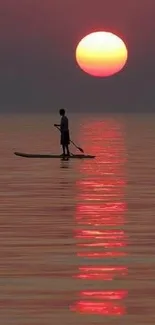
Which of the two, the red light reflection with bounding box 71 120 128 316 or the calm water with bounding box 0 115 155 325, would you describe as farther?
the red light reflection with bounding box 71 120 128 316

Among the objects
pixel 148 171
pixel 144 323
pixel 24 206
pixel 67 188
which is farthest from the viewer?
pixel 148 171

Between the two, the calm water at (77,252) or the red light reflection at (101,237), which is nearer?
the calm water at (77,252)

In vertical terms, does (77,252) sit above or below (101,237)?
below

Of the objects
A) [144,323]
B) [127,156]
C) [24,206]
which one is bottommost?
[144,323]

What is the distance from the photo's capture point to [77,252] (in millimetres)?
16734

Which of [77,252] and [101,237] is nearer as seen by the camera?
[77,252]

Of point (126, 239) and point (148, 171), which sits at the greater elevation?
point (148, 171)

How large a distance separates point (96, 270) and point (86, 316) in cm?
313

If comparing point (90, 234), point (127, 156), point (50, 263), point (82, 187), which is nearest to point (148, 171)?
point (82, 187)

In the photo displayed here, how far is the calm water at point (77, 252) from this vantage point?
1231cm

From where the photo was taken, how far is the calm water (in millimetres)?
12312

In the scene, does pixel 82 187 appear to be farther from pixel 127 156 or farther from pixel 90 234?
pixel 127 156

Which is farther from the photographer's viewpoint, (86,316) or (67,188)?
(67,188)

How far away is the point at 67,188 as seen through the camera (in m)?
29.5
